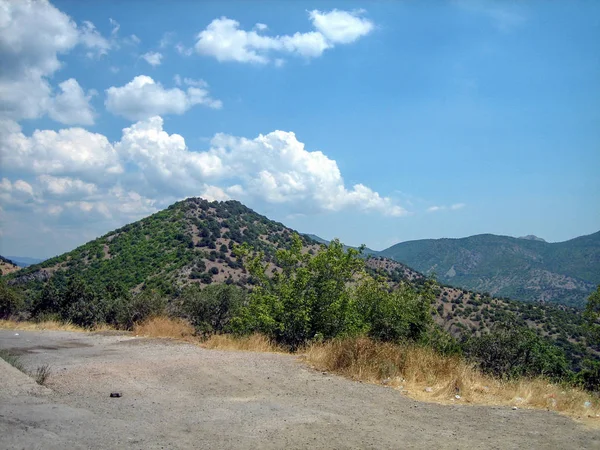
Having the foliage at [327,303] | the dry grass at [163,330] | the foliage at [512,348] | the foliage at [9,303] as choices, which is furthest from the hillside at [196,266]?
the foliage at [327,303]

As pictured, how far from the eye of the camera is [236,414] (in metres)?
6.46

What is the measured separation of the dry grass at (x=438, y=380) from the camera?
7.62 metres

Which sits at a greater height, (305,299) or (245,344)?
(305,299)

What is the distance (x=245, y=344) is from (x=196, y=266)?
2122 inches

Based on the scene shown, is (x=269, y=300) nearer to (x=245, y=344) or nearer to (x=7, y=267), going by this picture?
(x=245, y=344)

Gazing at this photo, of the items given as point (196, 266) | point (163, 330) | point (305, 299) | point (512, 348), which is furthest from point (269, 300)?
point (196, 266)

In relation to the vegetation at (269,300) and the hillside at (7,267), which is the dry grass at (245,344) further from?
the hillside at (7,267)

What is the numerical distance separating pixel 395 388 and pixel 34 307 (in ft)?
122

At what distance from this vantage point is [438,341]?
16047 mm

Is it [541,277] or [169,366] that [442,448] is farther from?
[541,277]

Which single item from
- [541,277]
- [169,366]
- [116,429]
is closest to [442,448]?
[116,429]

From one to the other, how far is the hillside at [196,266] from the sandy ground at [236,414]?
134ft

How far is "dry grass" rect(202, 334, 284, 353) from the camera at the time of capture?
12914 millimetres

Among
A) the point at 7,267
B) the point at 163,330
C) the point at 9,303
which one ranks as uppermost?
the point at 7,267
